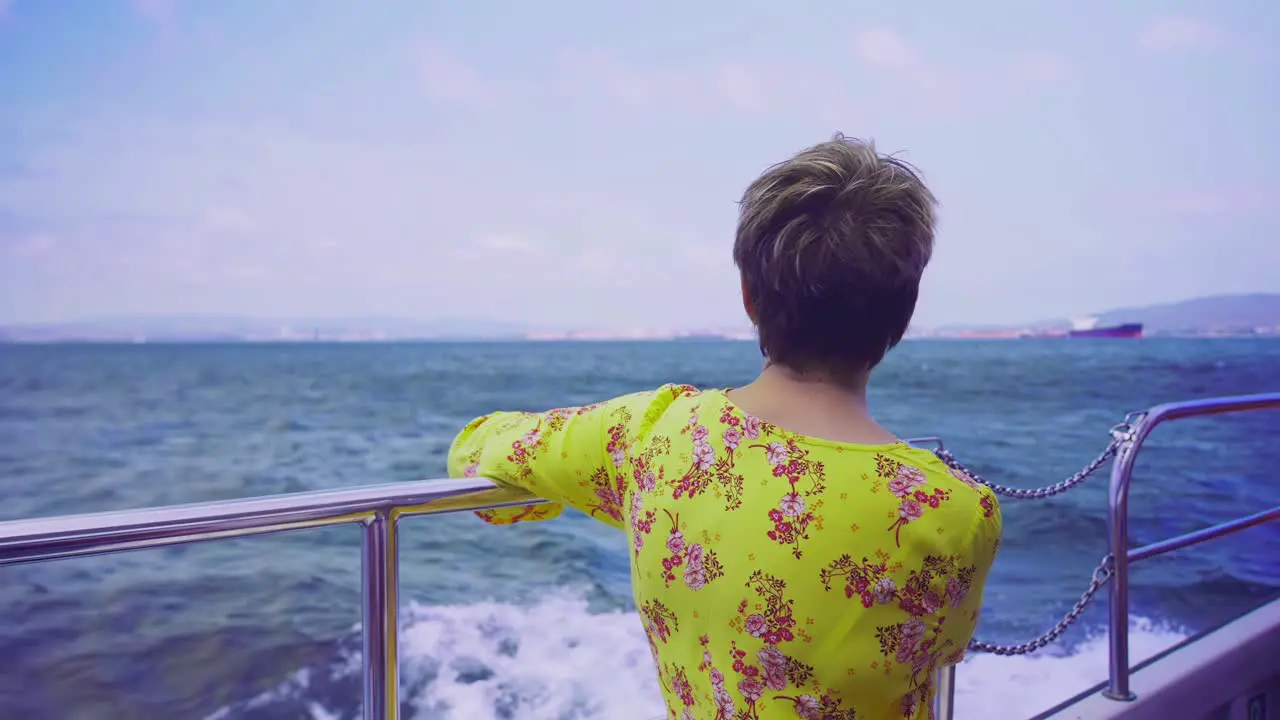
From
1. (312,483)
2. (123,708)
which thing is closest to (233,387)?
(312,483)

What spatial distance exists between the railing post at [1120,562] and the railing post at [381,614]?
1.42 m

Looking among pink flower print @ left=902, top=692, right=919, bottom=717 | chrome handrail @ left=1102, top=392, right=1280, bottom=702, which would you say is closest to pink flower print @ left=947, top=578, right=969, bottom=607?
pink flower print @ left=902, top=692, right=919, bottom=717

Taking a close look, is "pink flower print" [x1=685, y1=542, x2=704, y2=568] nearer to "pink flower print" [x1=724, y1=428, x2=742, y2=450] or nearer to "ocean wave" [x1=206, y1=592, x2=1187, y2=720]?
"pink flower print" [x1=724, y1=428, x2=742, y2=450]

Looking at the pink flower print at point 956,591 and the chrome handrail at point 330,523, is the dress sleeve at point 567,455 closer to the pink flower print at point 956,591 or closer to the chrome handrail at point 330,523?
the chrome handrail at point 330,523

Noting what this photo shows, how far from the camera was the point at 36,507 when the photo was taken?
1938 cm

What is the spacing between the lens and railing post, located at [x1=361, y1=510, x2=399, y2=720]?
1066 millimetres

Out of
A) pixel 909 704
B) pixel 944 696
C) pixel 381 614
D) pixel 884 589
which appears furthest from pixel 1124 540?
pixel 381 614

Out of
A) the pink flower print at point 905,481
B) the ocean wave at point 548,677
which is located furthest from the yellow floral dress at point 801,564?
the ocean wave at point 548,677

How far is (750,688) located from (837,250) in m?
0.43

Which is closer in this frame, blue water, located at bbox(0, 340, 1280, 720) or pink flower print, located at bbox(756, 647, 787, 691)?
pink flower print, located at bbox(756, 647, 787, 691)

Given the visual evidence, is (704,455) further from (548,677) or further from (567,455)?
(548,677)

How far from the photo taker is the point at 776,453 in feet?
2.87

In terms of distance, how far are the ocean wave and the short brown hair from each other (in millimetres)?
3444

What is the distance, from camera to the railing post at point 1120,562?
1.86 metres
